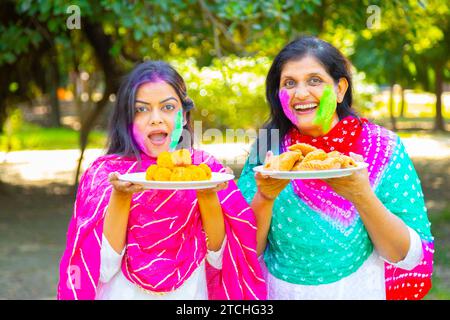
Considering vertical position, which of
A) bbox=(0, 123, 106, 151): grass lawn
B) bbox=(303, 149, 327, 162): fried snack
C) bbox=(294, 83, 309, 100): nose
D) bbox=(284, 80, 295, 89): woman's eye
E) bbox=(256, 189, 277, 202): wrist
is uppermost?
bbox=(284, 80, 295, 89): woman's eye

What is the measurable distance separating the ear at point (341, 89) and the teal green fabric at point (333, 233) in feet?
0.92

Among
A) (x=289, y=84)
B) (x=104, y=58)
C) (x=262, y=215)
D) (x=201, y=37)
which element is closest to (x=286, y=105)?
(x=289, y=84)

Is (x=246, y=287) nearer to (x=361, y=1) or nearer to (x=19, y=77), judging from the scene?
(x=361, y=1)

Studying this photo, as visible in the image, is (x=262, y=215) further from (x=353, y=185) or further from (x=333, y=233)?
(x=353, y=185)

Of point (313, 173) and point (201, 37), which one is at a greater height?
point (201, 37)

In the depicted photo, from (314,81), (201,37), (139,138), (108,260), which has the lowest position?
(108,260)

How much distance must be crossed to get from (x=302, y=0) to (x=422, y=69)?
21.0 m

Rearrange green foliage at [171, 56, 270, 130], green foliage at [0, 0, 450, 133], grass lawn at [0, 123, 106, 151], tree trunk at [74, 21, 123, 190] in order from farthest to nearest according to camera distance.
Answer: grass lawn at [0, 123, 106, 151] < tree trunk at [74, 21, 123, 190] < green foliage at [0, 0, 450, 133] < green foliage at [171, 56, 270, 130]

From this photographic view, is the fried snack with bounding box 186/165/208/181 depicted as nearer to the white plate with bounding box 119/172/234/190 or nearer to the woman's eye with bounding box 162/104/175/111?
the white plate with bounding box 119/172/234/190

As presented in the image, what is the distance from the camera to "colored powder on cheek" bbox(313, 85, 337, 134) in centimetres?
262

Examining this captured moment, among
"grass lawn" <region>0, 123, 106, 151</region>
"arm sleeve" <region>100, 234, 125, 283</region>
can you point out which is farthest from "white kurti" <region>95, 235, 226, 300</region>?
"grass lawn" <region>0, 123, 106, 151</region>

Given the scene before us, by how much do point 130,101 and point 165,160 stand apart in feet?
1.16

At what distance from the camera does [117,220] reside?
8.25 feet

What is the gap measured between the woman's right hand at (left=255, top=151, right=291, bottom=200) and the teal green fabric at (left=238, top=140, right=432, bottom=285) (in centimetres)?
13
